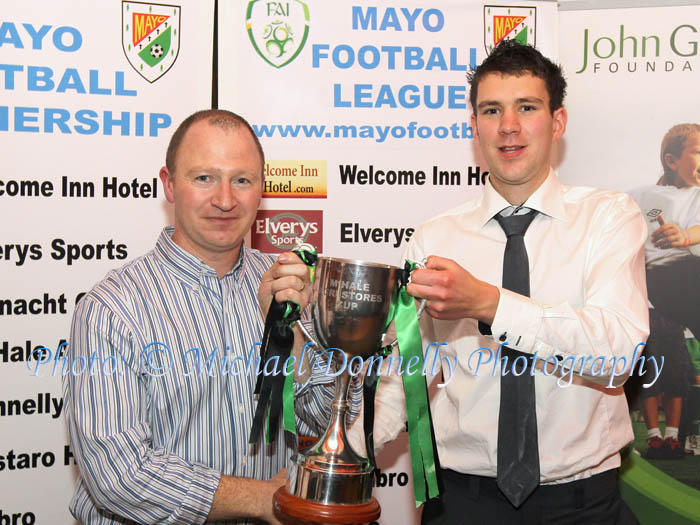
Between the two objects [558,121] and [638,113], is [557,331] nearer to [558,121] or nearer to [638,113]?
[558,121]

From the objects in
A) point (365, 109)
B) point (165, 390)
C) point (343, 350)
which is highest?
point (365, 109)

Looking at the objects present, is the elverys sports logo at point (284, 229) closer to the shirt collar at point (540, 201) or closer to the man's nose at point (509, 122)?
the shirt collar at point (540, 201)

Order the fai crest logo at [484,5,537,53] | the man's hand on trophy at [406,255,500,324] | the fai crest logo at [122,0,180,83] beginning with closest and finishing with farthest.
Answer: the man's hand on trophy at [406,255,500,324] → the fai crest logo at [122,0,180,83] → the fai crest logo at [484,5,537,53]

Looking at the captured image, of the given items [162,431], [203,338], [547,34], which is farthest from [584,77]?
[162,431]

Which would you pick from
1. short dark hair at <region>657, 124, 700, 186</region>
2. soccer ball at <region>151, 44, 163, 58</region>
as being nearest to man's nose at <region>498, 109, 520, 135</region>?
short dark hair at <region>657, 124, 700, 186</region>

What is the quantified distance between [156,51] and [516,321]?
1805 millimetres

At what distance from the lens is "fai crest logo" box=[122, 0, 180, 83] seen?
2.78m

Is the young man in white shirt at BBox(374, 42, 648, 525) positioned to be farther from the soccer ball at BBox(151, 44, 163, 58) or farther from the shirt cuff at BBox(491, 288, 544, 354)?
the soccer ball at BBox(151, 44, 163, 58)

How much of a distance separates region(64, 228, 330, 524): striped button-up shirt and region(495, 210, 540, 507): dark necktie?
532 millimetres

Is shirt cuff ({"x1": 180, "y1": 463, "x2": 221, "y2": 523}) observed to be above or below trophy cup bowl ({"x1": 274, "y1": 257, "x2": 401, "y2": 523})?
below

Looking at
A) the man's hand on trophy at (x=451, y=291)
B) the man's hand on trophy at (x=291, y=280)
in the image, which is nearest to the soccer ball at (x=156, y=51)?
the man's hand on trophy at (x=291, y=280)

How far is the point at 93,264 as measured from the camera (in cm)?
277

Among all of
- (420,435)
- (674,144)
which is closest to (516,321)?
(420,435)

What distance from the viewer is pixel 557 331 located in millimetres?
1847
